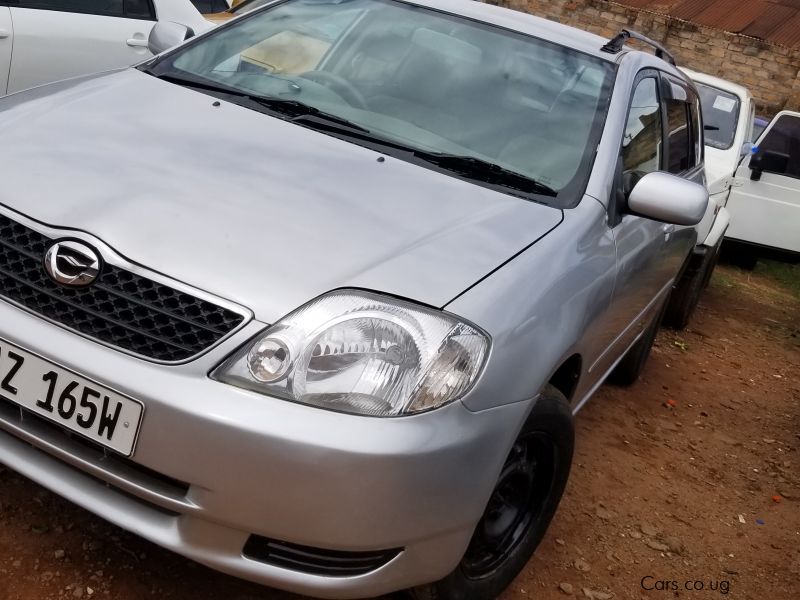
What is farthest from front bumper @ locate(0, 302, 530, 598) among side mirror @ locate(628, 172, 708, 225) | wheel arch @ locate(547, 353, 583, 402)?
side mirror @ locate(628, 172, 708, 225)

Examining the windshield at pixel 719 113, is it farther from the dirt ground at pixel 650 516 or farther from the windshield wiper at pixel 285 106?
the windshield wiper at pixel 285 106

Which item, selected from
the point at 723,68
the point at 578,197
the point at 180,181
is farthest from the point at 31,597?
the point at 723,68

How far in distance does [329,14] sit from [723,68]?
49.8ft

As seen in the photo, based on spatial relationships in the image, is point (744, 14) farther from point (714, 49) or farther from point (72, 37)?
point (72, 37)

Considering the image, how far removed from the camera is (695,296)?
695cm

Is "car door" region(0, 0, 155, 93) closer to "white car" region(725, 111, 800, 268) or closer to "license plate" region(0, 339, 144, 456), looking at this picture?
"license plate" region(0, 339, 144, 456)

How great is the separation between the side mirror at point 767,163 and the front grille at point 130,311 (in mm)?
7602

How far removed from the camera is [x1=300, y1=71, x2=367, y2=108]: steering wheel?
3.40 meters

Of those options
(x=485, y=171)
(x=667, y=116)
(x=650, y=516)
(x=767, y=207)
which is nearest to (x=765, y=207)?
(x=767, y=207)

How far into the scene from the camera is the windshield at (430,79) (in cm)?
324

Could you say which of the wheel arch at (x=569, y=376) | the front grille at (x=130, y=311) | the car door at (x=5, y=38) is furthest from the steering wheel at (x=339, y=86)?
the car door at (x=5, y=38)

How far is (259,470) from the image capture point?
7.02 feet

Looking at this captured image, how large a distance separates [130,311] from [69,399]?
23 cm

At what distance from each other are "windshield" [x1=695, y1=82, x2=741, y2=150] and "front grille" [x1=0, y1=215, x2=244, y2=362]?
719 centimetres
